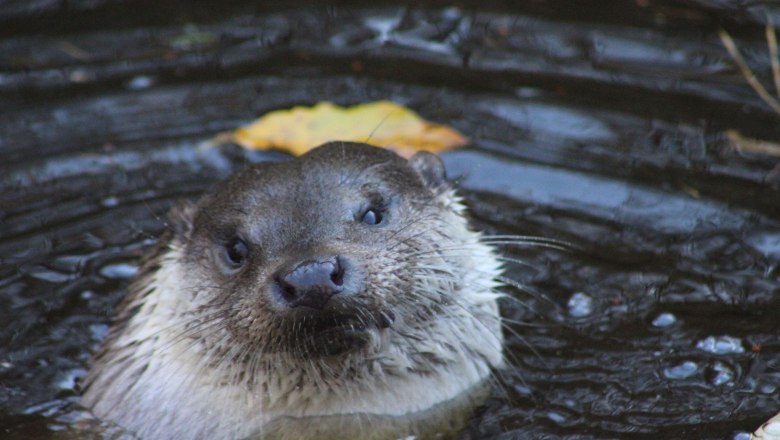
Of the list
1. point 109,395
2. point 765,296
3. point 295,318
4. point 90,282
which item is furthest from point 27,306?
point 765,296

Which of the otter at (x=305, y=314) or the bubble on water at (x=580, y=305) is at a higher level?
the otter at (x=305, y=314)

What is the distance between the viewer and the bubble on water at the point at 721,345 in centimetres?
509

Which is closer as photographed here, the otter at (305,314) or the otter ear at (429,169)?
the otter at (305,314)

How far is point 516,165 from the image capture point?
21.8 feet

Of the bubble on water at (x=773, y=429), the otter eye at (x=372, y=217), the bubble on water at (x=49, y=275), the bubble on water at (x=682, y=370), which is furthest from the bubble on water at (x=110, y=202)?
the bubble on water at (x=773, y=429)

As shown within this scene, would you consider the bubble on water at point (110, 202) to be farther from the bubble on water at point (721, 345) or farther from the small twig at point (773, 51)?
the small twig at point (773, 51)

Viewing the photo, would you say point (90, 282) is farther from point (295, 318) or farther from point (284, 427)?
point (295, 318)

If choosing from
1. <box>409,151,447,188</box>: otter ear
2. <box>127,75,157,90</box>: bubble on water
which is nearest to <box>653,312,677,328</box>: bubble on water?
<box>409,151,447,188</box>: otter ear

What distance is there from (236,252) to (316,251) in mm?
601

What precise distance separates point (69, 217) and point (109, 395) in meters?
1.96

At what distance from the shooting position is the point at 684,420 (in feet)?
15.3

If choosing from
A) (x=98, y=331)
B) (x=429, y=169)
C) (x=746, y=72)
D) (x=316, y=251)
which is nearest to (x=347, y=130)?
(x=429, y=169)

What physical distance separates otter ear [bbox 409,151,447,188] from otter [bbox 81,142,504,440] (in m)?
0.15

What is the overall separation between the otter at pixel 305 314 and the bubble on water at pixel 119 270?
3.67ft
